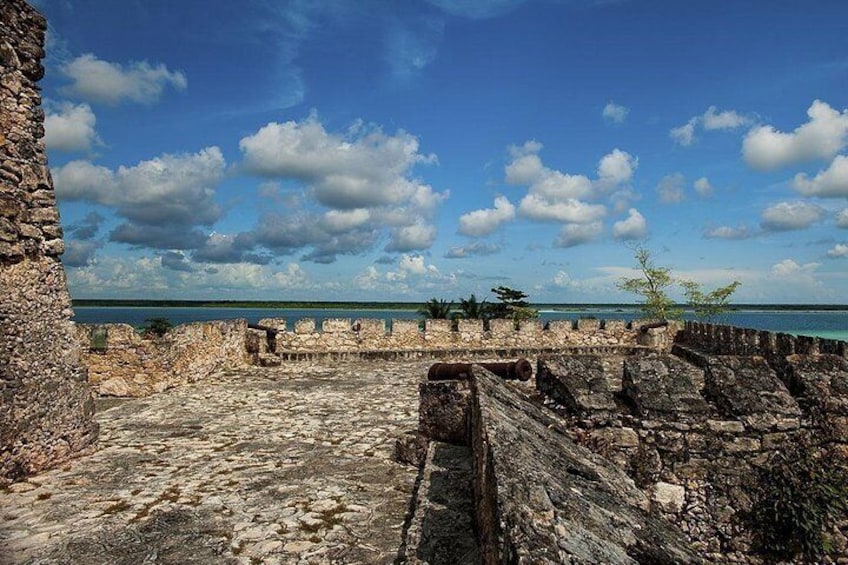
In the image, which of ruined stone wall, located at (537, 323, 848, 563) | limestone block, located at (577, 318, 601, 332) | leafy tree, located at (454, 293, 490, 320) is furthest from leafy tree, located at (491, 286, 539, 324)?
ruined stone wall, located at (537, 323, 848, 563)

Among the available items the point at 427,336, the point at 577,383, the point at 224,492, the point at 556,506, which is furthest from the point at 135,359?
the point at 556,506

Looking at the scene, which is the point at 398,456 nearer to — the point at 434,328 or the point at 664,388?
the point at 664,388

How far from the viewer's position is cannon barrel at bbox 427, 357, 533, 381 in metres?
5.75

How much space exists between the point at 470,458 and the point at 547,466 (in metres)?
2.70

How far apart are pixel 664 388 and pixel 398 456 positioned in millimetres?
3115

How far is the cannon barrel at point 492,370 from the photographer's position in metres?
5.75

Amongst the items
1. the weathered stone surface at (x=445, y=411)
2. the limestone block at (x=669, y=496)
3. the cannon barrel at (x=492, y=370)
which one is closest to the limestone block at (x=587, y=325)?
the cannon barrel at (x=492, y=370)

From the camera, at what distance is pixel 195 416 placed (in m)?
8.79

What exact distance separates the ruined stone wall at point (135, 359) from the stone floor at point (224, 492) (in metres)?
1.66

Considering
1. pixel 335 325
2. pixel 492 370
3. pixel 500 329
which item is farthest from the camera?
pixel 500 329

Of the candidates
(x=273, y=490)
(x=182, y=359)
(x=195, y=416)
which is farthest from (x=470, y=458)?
(x=182, y=359)

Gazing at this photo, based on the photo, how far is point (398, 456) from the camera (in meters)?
5.98

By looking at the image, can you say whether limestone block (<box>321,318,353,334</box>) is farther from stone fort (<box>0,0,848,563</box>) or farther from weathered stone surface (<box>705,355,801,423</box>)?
weathered stone surface (<box>705,355,801,423</box>)

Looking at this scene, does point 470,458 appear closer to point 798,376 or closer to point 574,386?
point 574,386
